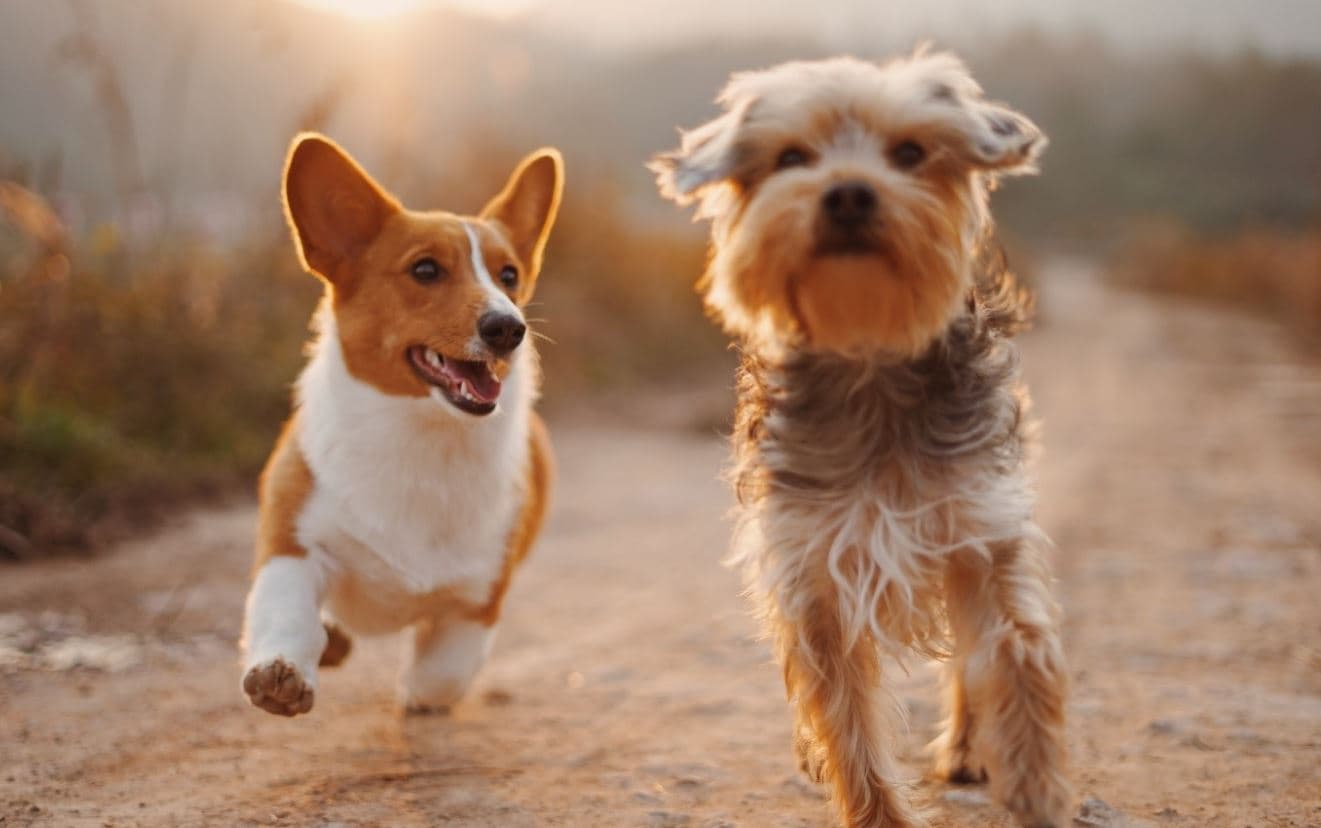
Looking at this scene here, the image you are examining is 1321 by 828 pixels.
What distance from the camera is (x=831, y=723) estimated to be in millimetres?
3342

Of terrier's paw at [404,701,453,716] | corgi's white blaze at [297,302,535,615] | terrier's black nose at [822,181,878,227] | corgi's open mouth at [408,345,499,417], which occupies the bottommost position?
terrier's paw at [404,701,453,716]

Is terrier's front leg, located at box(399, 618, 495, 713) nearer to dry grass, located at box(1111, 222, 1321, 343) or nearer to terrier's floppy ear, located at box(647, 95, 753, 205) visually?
terrier's floppy ear, located at box(647, 95, 753, 205)

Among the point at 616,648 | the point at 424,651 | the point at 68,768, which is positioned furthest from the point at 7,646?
the point at 616,648

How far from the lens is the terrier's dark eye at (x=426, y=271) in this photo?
422cm

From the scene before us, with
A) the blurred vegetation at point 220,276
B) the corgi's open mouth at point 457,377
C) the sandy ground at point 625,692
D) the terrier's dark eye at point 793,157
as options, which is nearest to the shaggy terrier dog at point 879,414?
the terrier's dark eye at point 793,157

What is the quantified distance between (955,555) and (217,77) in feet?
76.3

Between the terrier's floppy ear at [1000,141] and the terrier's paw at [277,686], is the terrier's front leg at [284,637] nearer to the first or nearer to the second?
the terrier's paw at [277,686]

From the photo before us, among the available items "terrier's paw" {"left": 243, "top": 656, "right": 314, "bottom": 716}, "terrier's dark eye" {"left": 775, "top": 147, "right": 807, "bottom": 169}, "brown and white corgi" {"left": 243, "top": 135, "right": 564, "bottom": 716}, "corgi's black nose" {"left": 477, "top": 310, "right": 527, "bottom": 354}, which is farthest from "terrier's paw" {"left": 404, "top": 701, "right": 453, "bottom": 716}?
"terrier's dark eye" {"left": 775, "top": 147, "right": 807, "bottom": 169}

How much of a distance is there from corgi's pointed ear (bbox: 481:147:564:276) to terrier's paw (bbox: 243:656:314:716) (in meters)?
1.99

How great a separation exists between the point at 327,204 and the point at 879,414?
7.00 ft

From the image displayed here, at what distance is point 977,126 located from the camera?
3.21 m

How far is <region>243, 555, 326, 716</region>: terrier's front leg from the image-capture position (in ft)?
11.6

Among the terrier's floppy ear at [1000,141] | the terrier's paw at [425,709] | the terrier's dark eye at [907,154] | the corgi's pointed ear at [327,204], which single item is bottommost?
the terrier's paw at [425,709]

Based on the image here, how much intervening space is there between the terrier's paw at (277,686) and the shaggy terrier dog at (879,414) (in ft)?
4.41
